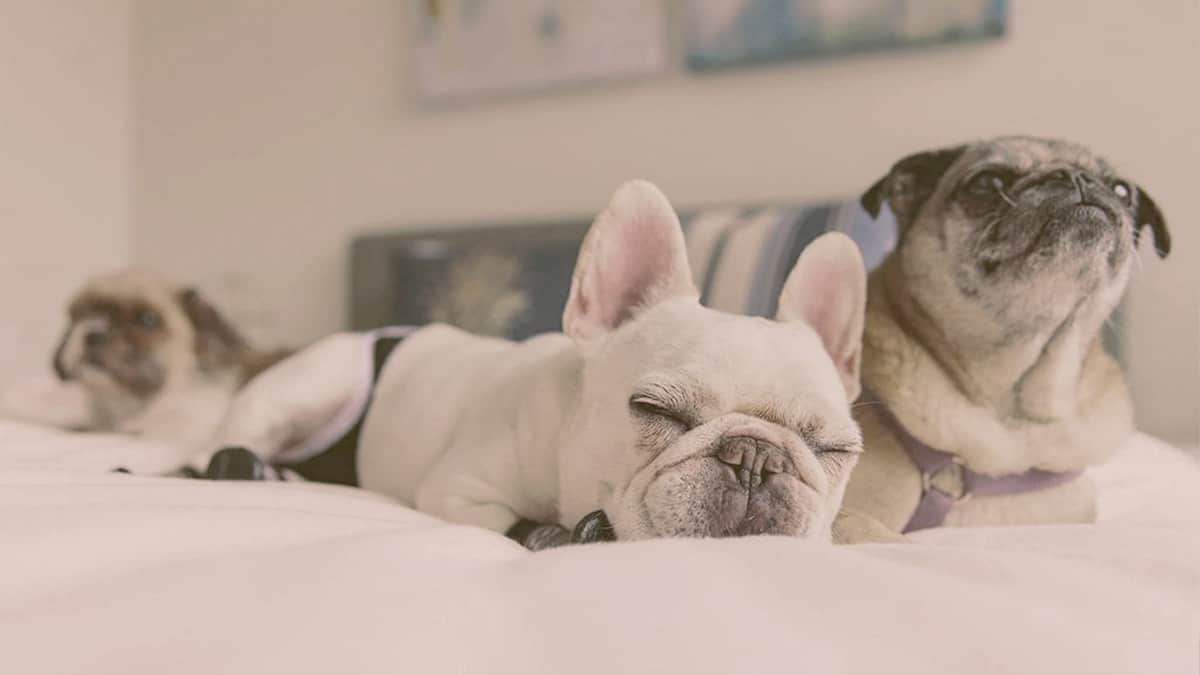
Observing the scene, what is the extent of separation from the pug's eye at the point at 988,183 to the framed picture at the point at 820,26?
3.97 ft

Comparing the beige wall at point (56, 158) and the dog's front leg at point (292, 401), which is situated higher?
the beige wall at point (56, 158)

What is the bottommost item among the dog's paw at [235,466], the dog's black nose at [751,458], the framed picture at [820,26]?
the dog's paw at [235,466]

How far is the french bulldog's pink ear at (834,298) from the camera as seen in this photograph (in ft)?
2.91

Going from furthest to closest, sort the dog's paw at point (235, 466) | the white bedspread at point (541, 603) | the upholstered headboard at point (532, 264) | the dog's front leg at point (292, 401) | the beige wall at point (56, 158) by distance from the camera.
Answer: the beige wall at point (56, 158)
the upholstered headboard at point (532, 264)
the dog's front leg at point (292, 401)
the dog's paw at point (235, 466)
the white bedspread at point (541, 603)

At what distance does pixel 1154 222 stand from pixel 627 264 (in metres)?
0.63

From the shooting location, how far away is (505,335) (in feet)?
6.88

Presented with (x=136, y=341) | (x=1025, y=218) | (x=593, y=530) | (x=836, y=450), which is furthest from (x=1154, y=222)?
(x=136, y=341)

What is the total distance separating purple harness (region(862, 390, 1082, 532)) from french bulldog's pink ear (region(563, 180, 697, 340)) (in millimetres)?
281

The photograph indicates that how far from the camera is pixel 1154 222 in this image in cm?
105

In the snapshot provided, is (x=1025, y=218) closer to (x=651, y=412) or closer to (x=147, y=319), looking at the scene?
(x=651, y=412)

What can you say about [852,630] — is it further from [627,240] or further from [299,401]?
[299,401]

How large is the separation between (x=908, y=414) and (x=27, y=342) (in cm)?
283

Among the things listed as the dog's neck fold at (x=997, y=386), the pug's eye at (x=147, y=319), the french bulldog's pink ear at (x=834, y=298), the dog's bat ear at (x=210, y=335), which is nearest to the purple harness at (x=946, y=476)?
the dog's neck fold at (x=997, y=386)

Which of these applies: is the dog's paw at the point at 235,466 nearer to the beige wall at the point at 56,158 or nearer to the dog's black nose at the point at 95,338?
the dog's black nose at the point at 95,338
